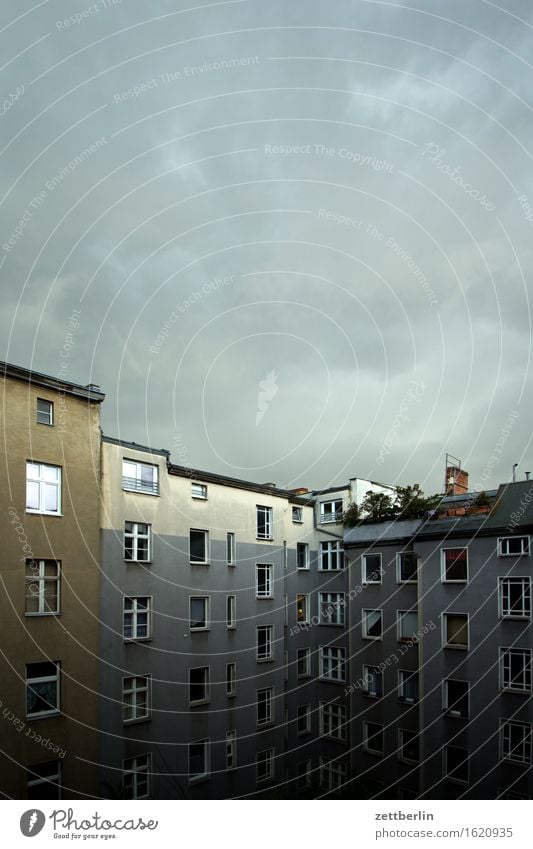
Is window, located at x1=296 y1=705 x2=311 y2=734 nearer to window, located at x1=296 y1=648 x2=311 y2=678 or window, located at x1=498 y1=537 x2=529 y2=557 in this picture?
window, located at x1=296 y1=648 x2=311 y2=678

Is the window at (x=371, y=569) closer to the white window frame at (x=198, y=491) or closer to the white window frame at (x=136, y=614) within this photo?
the white window frame at (x=198, y=491)

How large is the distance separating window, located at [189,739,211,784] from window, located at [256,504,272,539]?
633cm

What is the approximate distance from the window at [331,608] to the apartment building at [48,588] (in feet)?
31.4

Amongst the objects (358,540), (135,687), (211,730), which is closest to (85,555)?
(135,687)

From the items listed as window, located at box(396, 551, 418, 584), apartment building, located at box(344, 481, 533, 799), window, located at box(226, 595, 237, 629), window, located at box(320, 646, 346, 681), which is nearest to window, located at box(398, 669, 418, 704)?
apartment building, located at box(344, 481, 533, 799)

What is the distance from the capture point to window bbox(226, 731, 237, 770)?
1823cm

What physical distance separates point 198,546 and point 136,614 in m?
2.93

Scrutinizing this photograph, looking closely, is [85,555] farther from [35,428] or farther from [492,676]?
[492,676]

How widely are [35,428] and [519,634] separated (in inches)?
523

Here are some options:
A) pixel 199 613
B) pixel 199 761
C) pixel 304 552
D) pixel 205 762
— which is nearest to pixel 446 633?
pixel 304 552

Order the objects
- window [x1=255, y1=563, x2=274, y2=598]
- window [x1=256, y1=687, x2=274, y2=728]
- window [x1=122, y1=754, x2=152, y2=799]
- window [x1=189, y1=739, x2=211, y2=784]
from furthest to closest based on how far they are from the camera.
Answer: window [x1=255, y1=563, x2=274, y2=598] → window [x1=256, y1=687, x2=274, y2=728] → window [x1=189, y1=739, x2=211, y2=784] → window [x1=122, y1=754, x2=152, y2=799]

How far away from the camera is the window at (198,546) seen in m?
18.1

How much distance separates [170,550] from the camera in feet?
56.6

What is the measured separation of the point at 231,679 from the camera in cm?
1867
